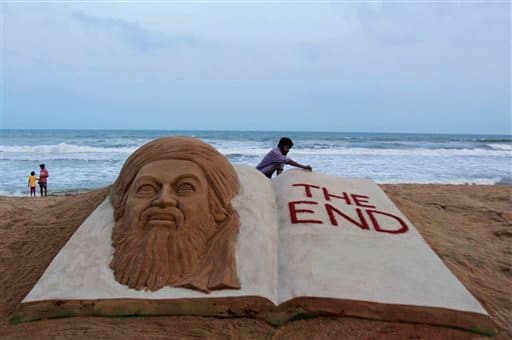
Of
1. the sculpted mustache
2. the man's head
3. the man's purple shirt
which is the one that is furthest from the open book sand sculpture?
the man's head

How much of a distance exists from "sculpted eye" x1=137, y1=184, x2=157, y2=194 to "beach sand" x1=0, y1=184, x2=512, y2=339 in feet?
2.78

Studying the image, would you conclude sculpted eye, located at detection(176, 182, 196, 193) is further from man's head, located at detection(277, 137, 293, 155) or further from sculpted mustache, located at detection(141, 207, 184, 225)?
man's head, located at detection(277, 137, 293, 155)

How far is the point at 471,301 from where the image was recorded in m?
2.36

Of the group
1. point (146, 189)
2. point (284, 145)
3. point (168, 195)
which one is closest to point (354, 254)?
point (168, 195)

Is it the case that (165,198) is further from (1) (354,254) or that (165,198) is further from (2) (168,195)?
(1) (354,254)

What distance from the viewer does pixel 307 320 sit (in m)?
2.31

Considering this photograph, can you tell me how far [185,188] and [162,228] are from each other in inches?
12.9

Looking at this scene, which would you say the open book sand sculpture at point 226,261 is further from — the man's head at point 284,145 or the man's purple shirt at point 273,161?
the man's head at point 284,145

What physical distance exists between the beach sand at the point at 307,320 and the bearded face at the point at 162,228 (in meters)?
0.31

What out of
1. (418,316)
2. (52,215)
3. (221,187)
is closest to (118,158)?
(52,215)

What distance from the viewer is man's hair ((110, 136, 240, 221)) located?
2859 mm

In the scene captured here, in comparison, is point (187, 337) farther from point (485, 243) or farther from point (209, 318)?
point (485, 243)

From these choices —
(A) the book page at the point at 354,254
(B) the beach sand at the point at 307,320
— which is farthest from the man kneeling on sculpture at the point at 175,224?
(A) the book page at the point at 354,254

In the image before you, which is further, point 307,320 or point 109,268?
point 109,268
